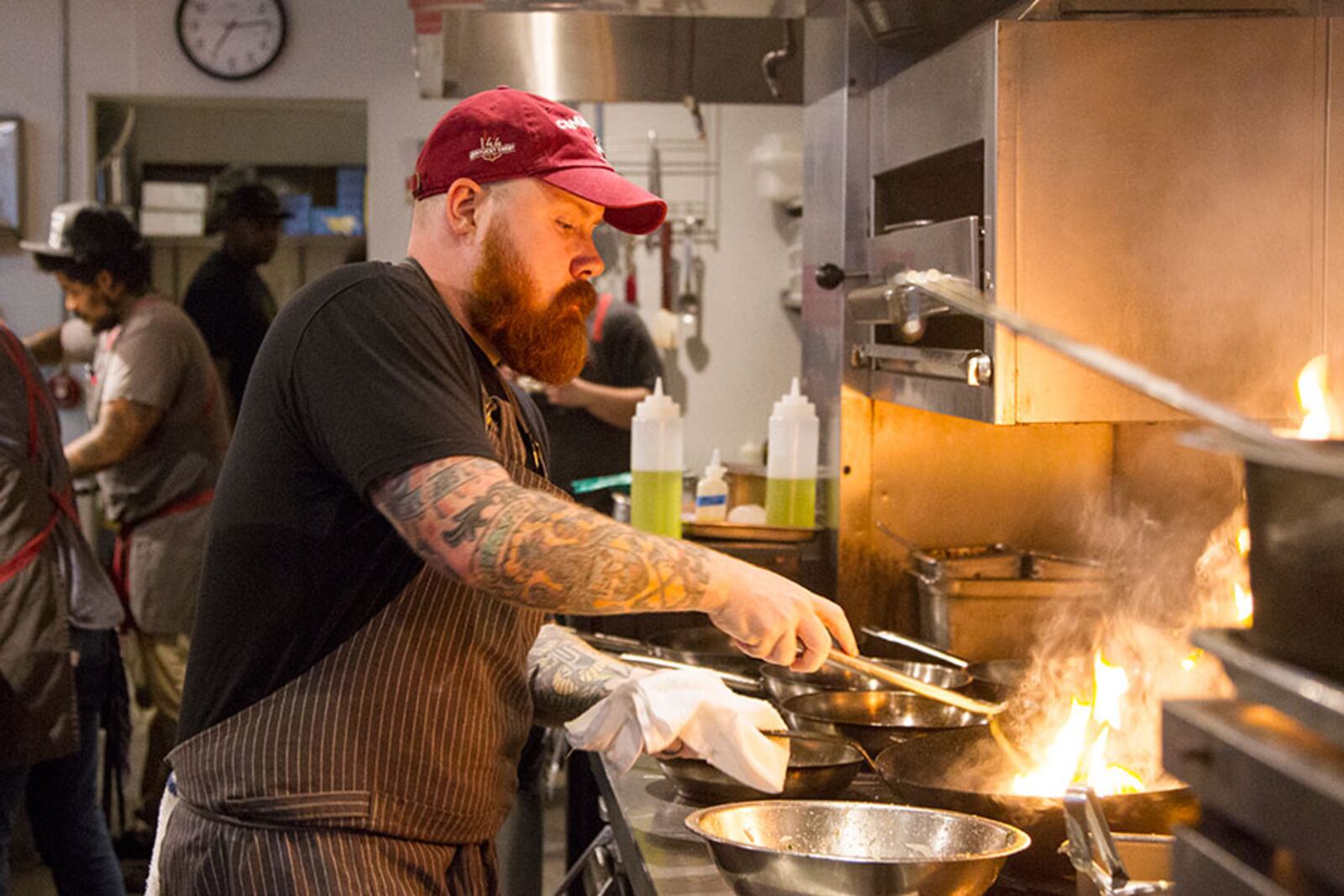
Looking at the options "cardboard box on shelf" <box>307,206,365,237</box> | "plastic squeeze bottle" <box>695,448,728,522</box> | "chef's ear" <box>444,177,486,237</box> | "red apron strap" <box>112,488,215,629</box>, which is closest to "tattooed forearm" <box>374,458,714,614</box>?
"chef's ear" <box>444,177,486,237</box>

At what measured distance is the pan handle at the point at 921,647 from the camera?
102 inches

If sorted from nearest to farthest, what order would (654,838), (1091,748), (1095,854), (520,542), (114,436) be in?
1. (1095,854)
2. (520,542)
3. (654,838)
4. (1091,748)
5. (114,436)

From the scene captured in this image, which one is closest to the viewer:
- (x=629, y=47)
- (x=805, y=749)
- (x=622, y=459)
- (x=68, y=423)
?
(x=805, y=749)

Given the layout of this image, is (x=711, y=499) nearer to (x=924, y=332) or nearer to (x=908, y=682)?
(x=924, y=332)

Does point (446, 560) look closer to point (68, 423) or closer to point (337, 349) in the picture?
point (337, 349)

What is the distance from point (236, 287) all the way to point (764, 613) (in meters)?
4.50

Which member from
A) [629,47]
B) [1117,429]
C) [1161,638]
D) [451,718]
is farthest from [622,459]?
[451,718]

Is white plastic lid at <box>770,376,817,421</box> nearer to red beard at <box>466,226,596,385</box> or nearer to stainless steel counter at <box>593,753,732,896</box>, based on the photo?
stainless steel counter at <box>593,753,732,896</box>

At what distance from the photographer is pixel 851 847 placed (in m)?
1.82

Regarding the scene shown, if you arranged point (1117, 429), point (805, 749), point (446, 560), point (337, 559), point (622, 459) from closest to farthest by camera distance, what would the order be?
1. point (446, 560)
2. point (337, 559)
3. point (805, 749)
4. point (1117, 429)
5. point (622, 459)

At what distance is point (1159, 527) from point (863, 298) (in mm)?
718

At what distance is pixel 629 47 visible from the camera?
432 centimetres

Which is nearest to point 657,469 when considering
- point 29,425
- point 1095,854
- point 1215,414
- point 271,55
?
point 29,425

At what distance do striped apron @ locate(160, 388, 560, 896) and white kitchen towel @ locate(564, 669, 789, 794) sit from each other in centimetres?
20
